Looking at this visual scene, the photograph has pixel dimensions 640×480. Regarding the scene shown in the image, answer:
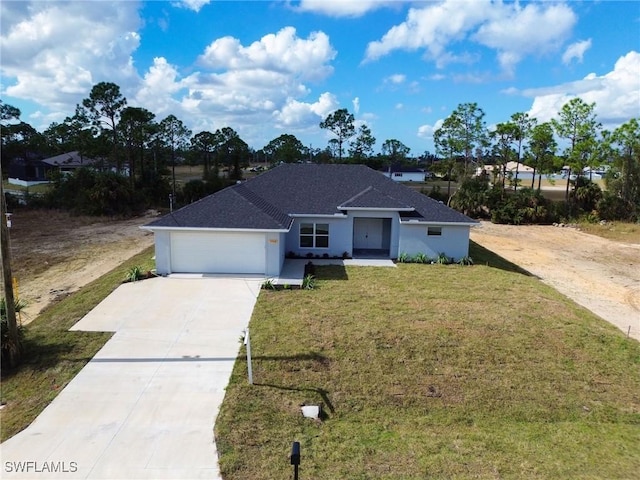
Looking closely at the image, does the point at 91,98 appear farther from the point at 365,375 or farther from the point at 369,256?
the point at 365,375

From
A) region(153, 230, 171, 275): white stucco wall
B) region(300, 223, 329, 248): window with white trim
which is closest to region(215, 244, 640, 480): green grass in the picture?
region(153, 230, 171, 275): white stucco wall

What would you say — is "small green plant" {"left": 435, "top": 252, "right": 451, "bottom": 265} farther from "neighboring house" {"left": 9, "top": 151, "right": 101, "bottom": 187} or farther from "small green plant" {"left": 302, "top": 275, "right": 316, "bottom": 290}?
"neighboring house" {"left": 9, "top": 151, "right": 101, "bottom": 187}

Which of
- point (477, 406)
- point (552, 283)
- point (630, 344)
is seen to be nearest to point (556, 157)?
point (552, 283)

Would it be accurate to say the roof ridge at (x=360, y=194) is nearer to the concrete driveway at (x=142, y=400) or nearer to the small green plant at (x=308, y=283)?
the small green plant at (x=308, y=283)

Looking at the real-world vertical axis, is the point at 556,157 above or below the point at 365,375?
above

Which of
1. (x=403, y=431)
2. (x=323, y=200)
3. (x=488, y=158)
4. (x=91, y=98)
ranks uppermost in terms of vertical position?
(x=91, y=98)

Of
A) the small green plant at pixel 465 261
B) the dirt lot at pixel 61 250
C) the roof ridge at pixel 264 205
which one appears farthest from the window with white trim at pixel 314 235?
the dirt lot at pixel 61 250

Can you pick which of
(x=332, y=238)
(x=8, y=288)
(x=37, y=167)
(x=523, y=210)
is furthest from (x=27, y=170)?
(x=523, y=210)
